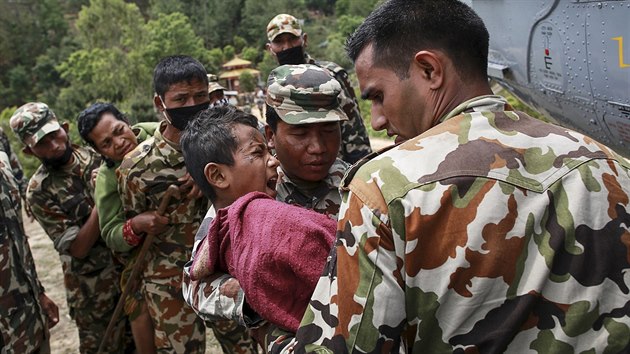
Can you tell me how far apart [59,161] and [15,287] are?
99 centimetres

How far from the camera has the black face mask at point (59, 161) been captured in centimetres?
386

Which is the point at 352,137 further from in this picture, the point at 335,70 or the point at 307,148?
the point at 307,148

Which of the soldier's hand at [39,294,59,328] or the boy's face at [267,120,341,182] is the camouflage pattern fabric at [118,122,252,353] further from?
the boy's face at [267,120,341,182]

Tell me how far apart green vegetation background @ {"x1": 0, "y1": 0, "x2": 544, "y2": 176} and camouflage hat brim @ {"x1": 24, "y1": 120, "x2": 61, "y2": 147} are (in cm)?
1828

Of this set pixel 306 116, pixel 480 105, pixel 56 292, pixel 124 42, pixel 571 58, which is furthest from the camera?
pixel 124 42

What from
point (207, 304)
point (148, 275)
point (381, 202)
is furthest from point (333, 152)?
point (148, 275)

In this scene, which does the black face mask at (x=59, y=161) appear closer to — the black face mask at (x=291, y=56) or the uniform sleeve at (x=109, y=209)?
the uniform sleeve at (x=109, y=209)

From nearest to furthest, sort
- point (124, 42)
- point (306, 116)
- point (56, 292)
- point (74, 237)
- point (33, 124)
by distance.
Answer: point (306, 116)
point (74, 237)
point (33, 124)
point (56, 292)
point (124, 42)

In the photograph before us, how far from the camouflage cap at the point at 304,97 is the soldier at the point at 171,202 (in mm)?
1022

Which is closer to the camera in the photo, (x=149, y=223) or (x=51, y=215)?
(x=149, y=223)

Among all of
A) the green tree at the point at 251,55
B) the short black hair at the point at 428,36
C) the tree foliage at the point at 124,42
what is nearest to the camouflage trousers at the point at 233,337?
the short black hair at the point at 428,36

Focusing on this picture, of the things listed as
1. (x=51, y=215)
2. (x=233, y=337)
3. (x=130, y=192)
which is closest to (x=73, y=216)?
(x=51, y=215)

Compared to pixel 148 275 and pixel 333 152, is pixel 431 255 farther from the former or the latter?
pixel 148 275

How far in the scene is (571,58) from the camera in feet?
11.3
